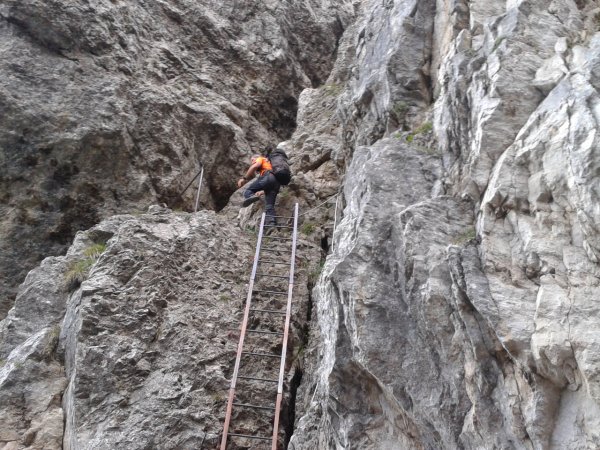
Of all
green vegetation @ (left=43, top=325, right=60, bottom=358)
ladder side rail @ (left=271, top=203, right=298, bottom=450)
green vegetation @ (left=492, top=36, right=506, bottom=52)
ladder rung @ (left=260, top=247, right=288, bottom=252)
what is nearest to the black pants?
ladder rung @ (left=260, top=247, right=288, bottom=252)

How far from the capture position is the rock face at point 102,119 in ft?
46.5

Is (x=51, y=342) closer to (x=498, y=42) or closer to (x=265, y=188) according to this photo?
(x=265, y=188)

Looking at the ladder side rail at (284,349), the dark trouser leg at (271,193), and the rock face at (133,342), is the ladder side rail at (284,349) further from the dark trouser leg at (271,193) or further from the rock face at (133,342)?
the dark trouser leg at (271,193)

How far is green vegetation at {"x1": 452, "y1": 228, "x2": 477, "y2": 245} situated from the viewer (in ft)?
21.3

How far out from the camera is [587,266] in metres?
5.13

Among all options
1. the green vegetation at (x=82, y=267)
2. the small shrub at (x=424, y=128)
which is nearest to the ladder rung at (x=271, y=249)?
the green vegetation at (x=82, y=267)

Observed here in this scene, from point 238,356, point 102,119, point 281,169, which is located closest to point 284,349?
point 238,356

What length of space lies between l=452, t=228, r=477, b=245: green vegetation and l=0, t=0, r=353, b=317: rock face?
A: 964 centimetres

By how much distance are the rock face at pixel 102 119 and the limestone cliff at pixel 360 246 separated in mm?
57

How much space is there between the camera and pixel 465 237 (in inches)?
260

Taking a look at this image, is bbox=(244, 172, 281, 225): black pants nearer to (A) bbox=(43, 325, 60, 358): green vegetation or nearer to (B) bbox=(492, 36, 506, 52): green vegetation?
(A) bbox=(43, 325, 60, 358): green vegetation

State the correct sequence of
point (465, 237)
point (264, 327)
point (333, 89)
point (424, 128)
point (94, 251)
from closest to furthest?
point (465, 237) → point (424, 128) → point (264, 327) → point (94, 251) → point (333, 89)

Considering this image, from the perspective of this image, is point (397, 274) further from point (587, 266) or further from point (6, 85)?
point (6, 85)

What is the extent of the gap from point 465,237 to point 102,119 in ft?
33.4
